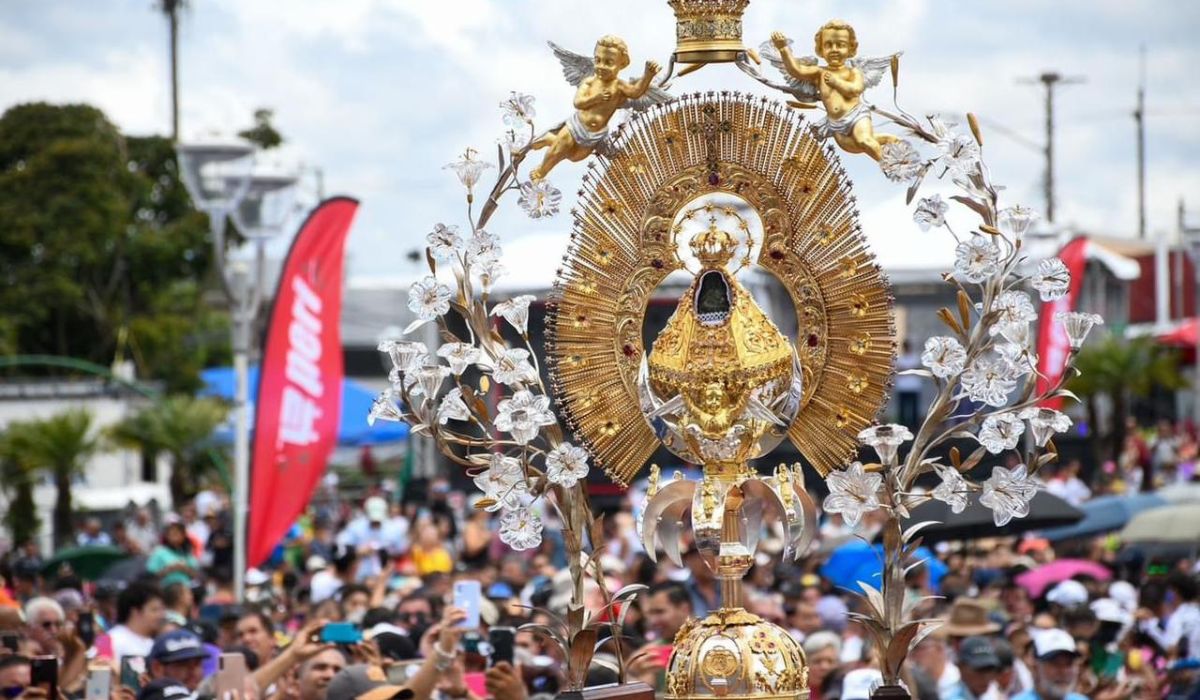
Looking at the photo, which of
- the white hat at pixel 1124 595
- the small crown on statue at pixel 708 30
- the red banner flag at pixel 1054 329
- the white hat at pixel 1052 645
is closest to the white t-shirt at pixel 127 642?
the white hat at pixel 1052 645

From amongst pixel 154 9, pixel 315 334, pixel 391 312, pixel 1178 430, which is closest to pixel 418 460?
pixel 1178 430

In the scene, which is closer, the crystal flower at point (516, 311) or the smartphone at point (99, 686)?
the crystal flower at point (516, 311)

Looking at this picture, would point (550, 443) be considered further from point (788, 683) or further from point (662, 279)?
point (788, 683)

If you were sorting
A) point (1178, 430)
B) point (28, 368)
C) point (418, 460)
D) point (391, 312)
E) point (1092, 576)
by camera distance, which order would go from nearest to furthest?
point (1092, 576) → point (418, 460) → point (1178, 430) → point (28, 368) → point (391, 312)

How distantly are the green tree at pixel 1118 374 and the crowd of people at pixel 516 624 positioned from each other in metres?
19.7

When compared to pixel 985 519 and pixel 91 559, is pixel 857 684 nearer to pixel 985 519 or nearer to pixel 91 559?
pixel 985 519

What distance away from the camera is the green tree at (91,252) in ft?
155

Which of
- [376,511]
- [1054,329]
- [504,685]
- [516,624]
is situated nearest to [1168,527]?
[1054,329]

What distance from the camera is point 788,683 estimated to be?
686 cm

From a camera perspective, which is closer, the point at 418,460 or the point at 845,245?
the point at 845,245

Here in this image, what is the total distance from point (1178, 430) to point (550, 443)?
122 feet

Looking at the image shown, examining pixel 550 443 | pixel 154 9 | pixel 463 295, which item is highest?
pixel 154 9

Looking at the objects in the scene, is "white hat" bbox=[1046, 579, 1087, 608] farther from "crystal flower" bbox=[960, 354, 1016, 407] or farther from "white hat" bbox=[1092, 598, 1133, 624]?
"crystal flower" bbox=[960, 354, 1016, 407]

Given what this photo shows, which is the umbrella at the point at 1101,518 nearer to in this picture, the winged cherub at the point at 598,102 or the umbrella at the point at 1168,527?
the umbrella at the point at 1168,527
